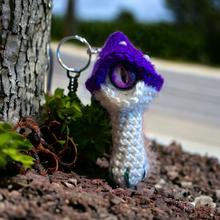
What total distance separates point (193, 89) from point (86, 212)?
2.98m

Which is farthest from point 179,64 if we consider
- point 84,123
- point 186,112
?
point 84,123

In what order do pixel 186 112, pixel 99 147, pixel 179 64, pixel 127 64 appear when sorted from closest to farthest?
pixel 127 64, pixel 99 147, pixel 186 112, pixel 179 64

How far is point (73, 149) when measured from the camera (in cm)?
111

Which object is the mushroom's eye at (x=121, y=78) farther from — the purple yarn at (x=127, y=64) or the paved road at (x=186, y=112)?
the paved road at (x=186, y=112)

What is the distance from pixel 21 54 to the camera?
1.04 m

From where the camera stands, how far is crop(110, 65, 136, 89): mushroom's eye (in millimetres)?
975

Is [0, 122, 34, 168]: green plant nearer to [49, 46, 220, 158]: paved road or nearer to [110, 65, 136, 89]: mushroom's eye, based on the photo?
[110, 65, 136, 89]: mushroom's eye

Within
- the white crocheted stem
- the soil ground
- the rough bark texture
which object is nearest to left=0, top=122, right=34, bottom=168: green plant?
the soil ground

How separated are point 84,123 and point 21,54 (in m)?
0.37

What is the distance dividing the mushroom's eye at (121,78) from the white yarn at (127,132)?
0.05 feet

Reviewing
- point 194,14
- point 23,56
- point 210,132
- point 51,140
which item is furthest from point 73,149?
point 194,14

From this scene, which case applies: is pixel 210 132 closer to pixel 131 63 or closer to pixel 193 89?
pixel 193 89

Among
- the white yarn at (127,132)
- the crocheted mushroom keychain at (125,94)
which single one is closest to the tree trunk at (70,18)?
the crocheted mushroom keychain at (125,94)

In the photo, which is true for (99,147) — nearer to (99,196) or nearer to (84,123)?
(84,123)
